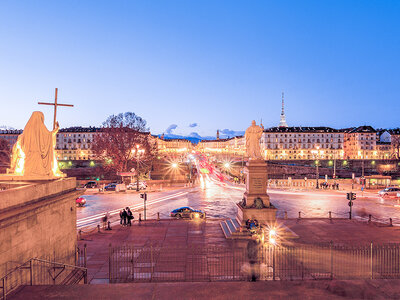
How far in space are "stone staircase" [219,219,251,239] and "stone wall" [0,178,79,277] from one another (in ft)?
27.6

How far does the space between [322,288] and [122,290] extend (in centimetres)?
492

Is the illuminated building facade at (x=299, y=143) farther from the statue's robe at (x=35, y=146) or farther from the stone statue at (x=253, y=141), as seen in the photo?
the statue's robe at (x=35, y=146)

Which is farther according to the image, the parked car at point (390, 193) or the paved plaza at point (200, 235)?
the parked car at point (390, 193)

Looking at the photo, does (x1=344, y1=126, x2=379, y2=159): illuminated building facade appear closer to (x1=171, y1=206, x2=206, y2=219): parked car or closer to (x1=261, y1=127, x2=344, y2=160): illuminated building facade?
(x1=261, y1=127, x2=344, y2=160): illuminated building facade

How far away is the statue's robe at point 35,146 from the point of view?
Result: 954cm

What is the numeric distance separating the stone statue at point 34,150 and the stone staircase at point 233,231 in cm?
995

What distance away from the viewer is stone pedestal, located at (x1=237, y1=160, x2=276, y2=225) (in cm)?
1681

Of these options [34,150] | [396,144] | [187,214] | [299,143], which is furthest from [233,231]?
[396,144]

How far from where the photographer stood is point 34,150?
9.61 metres

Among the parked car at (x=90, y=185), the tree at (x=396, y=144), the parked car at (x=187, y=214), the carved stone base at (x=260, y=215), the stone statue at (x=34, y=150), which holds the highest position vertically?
the tree at (x=396, y=144)

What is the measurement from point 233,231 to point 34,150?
36.7ft

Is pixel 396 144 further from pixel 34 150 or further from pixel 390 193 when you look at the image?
pixel 34 150

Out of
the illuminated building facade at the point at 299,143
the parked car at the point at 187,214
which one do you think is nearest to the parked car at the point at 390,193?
the parked car at the point at 187,214

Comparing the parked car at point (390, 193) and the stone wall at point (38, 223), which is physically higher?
the stone wall at point (38, 223)
